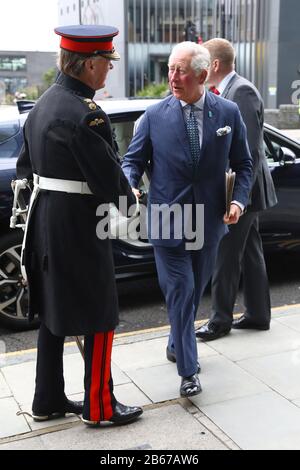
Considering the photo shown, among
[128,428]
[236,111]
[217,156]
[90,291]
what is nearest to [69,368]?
[128,428]

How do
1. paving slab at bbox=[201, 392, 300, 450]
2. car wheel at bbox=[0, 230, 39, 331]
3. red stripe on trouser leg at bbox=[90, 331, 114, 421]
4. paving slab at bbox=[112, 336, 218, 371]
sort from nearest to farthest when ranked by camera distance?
1. paving slab at bbox=[201, 392, 300, 450]
2. red stripe on trouser leg at bbox=[90, 331, 114, 421]
3. paving slab at bbox=[112, 336, 218, 371]
4. car wheel at bbox=[0, 230, 39, 331]

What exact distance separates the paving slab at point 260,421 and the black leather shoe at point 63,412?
25.6 inches

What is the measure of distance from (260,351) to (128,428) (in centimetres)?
126

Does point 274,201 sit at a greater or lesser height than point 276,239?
greater

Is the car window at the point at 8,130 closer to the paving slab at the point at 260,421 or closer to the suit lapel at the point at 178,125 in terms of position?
the suit lapel at the point at 178,125

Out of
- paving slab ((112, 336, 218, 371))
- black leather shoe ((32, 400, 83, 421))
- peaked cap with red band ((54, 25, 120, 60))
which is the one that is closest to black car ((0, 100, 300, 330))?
paving slab ((112, 336, 218, 371))

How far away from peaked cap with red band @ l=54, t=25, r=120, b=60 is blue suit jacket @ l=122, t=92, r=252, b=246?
70 centimetres

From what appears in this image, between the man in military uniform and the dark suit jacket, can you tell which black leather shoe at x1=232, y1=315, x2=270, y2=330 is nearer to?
the dark suit jacket

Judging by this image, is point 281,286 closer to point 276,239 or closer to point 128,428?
point 276,239

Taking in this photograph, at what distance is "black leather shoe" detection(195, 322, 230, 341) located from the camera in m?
4.31

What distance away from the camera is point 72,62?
2.84 metres

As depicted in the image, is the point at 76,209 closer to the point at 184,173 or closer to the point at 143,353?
the point at 184,173

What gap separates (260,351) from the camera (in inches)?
161

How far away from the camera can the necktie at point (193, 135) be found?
3.43 m
